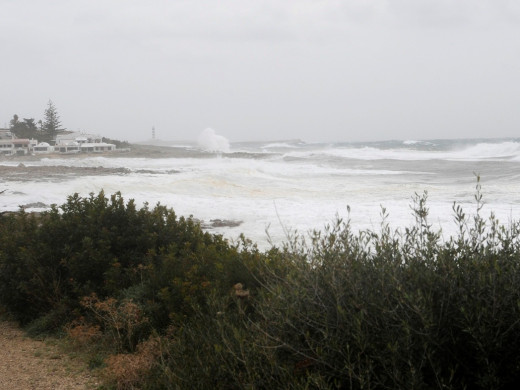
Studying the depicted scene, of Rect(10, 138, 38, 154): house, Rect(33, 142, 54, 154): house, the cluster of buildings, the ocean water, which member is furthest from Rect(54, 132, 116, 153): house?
the ocean water

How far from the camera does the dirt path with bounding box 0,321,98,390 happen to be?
15.5 ft

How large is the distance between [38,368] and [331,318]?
349 cm

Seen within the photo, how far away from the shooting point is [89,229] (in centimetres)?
680

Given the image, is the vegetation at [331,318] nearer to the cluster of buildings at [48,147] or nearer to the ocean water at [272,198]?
the ocean water at [272,198]

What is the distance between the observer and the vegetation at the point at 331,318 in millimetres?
2746

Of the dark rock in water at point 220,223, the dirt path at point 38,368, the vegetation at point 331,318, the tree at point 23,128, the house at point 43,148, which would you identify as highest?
the tree at point 23,128

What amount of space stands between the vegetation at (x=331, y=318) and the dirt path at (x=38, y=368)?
233mm

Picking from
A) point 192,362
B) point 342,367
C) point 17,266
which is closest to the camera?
point 342,367

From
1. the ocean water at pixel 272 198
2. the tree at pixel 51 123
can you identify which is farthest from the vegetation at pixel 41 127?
the ocean water at pixel 272 198

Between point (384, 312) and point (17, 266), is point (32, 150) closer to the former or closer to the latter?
point (17, 266)

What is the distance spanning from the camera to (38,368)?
16.8ft

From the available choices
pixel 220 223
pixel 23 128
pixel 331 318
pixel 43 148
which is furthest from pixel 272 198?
pixel 23 128

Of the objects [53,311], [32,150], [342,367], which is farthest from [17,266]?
[32,150]

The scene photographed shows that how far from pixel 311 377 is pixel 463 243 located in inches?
60.7
